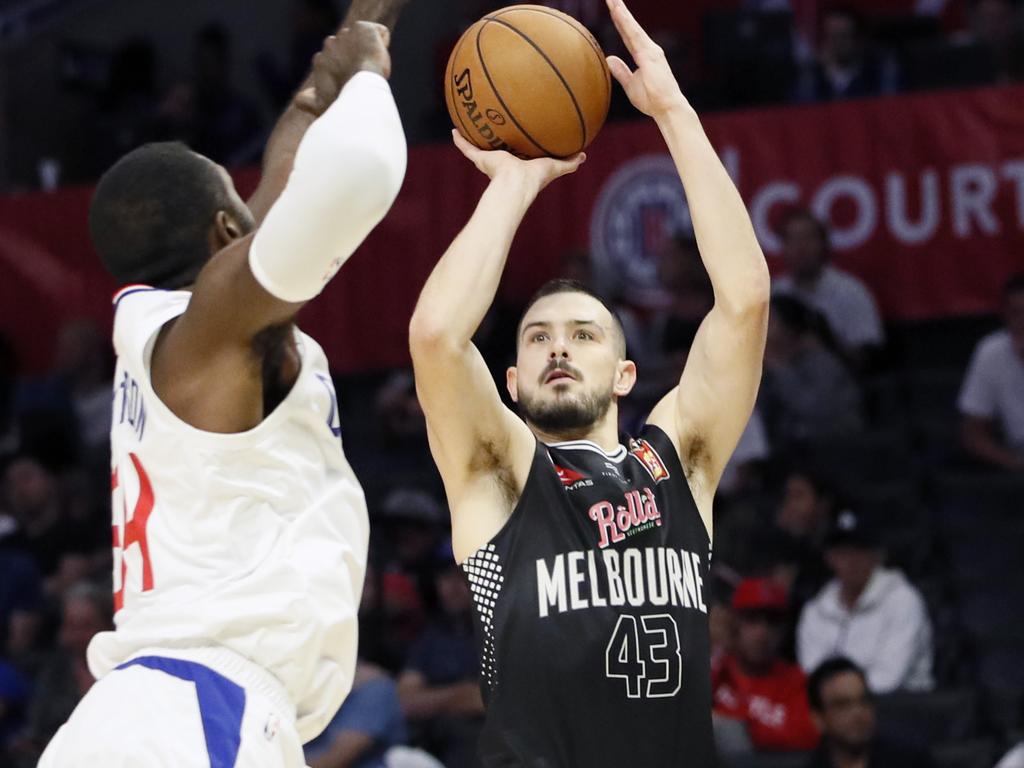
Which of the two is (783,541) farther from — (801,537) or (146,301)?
(146,301)

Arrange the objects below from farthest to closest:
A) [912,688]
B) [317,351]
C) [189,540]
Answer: [912,688]
[317,351]
[189,540]

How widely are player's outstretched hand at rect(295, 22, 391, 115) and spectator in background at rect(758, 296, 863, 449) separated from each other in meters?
5.87

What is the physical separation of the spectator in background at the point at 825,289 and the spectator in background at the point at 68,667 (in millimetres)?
3878

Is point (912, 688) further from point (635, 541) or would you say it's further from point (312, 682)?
point (312, 682)

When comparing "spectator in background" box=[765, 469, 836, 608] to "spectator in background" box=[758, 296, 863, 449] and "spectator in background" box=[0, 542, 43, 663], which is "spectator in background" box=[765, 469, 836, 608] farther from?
"spectator in background" box=[0, 542, 43, 663]

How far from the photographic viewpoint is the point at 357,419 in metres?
10.9

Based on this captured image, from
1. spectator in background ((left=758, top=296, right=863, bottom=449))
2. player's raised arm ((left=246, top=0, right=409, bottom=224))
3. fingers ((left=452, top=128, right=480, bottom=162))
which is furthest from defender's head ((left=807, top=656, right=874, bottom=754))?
player's raised arm ((left=246, top=0, right=409, bottom=224))

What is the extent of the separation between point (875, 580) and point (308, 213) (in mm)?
5302

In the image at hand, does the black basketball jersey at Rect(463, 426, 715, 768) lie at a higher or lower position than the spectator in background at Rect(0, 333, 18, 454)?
higher

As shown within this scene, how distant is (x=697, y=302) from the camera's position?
9.69 metres

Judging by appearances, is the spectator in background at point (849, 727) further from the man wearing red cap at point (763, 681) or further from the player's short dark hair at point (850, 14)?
the player's short dark hair at point (850, 14)

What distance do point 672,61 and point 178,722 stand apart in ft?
28.5

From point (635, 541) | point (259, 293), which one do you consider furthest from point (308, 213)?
point (635, 541)

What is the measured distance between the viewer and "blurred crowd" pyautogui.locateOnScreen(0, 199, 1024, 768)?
7449 mm
